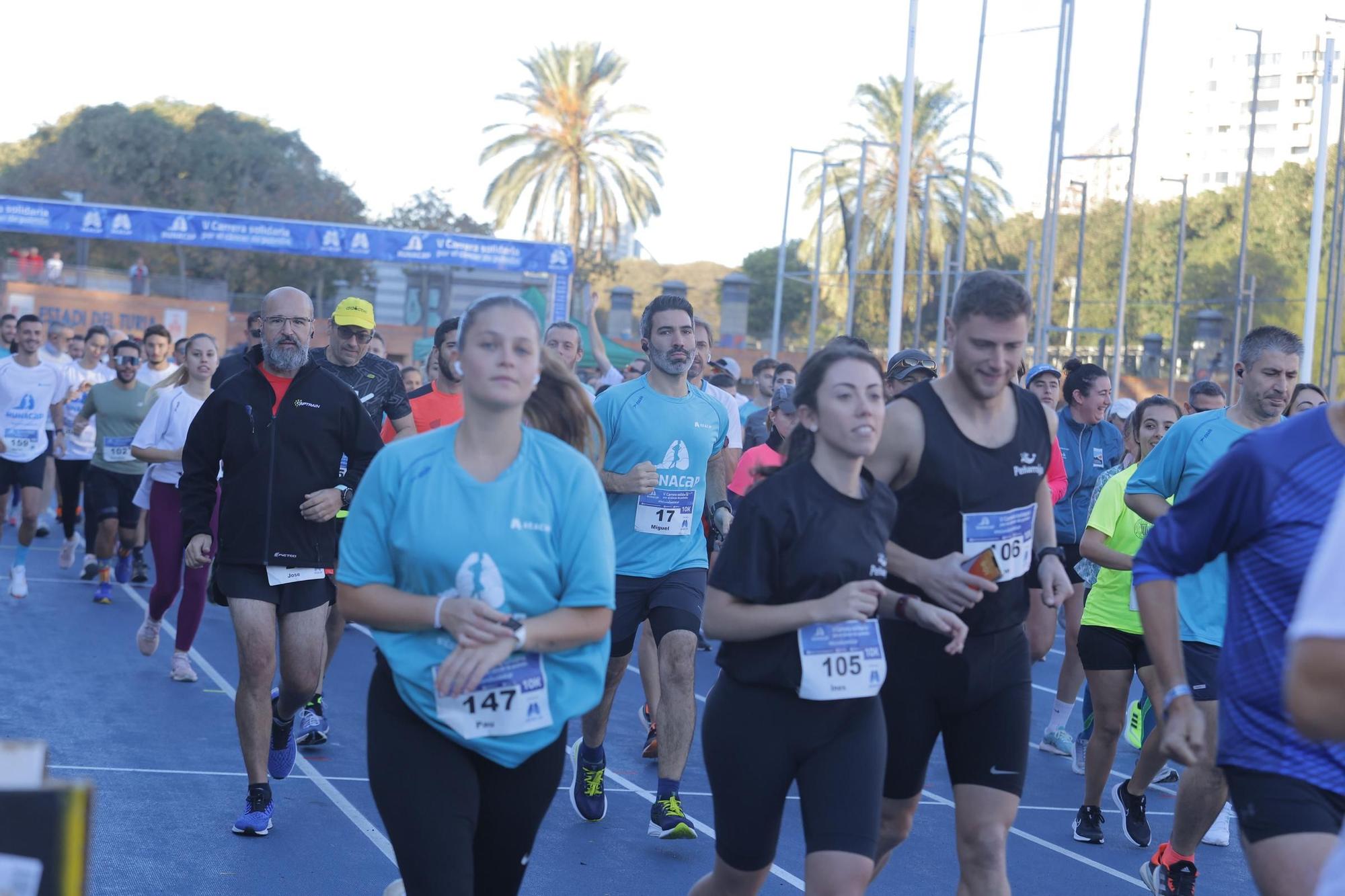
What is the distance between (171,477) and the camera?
10.3 metres

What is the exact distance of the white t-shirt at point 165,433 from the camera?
10.4 m

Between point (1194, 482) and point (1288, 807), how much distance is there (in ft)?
9.53

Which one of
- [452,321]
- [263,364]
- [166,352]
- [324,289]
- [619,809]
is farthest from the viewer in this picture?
[324,289]

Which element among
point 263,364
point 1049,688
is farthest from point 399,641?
point 1049,688

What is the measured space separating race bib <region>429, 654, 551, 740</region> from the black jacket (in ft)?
9.96

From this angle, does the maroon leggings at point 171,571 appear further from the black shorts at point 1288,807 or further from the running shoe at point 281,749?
the black shorts at point 1288,807

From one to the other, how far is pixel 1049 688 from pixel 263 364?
7.51 metres

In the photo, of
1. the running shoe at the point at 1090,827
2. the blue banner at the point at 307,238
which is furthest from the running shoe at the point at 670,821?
the blue banner at the point at 307,238

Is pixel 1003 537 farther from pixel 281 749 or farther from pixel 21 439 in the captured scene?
pixel 21 439

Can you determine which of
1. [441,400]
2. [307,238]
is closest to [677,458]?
[441,400]

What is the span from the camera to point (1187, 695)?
140 inches

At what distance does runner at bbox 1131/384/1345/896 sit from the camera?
3.17 m

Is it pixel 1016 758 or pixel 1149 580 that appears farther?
pixel 1016 758

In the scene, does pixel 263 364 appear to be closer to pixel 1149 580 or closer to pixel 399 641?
pixel 399 641
